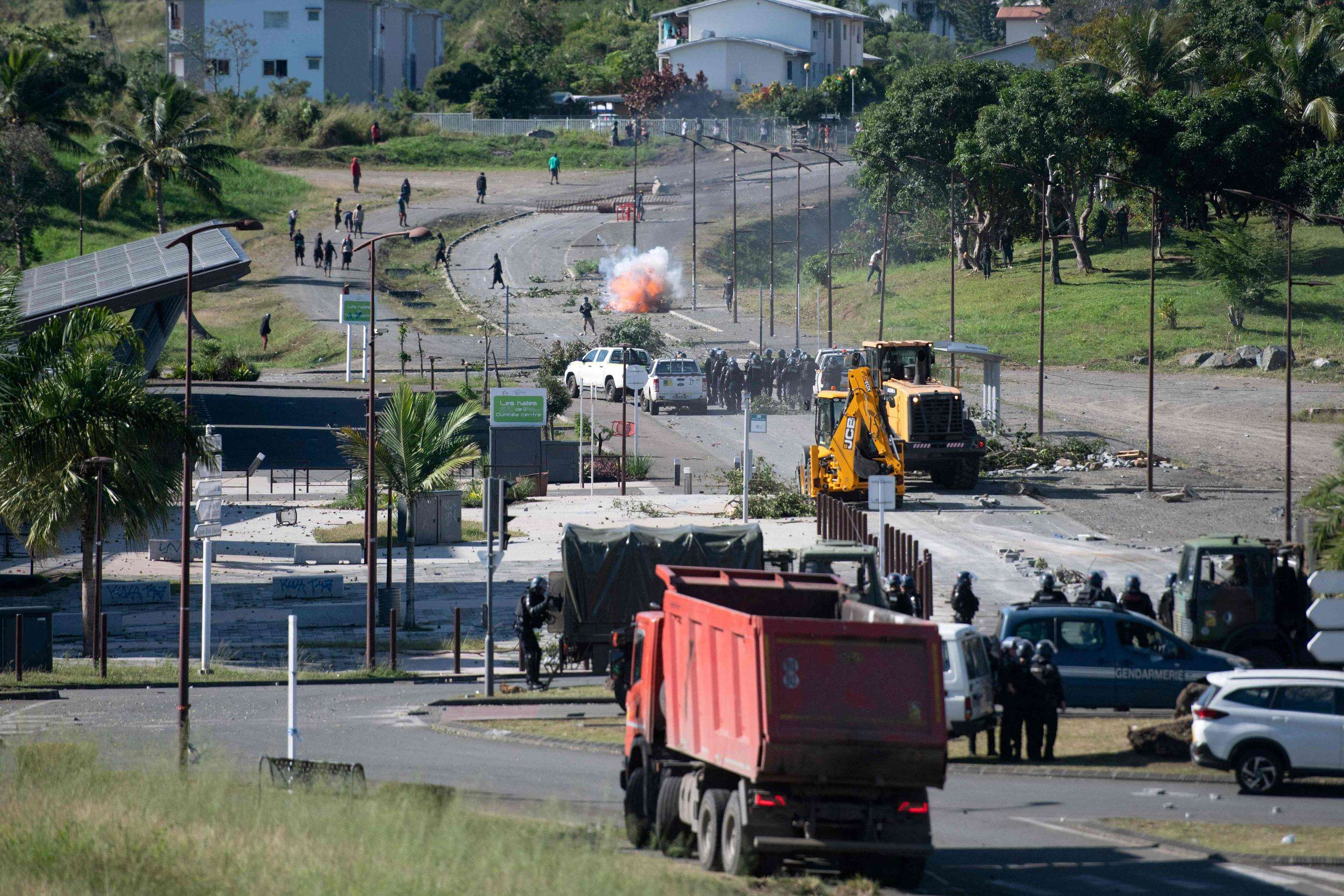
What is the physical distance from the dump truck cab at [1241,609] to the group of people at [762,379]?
107ft

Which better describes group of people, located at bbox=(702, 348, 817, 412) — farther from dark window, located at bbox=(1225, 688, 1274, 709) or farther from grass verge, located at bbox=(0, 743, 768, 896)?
grass verge, located at bbox=(0, 743, 768, 896)

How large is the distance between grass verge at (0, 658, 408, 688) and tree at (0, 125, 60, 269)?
190 feet

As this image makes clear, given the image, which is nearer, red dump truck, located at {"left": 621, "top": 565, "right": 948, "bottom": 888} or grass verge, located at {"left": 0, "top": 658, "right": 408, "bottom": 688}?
red dump truck, located at {"left": 621, "top": 565, "right": 948, "bottom": 888}

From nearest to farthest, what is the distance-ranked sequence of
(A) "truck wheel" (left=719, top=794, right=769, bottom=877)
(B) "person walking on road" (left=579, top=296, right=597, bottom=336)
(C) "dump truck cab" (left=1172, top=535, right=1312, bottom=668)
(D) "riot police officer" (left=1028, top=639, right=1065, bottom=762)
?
1. (A) "truck wheel" (left=719, top=794, right=769, bottom=877)
2. (D) "riot police officer" (left=1028, top=639, right=1065, bottom=762)
3. (C) "dump truck cab" (left=1172, top=535, right=1312, bottom=668)
4. (B) "person walking on road" (left=579, top=296, right=597, bottom=336)

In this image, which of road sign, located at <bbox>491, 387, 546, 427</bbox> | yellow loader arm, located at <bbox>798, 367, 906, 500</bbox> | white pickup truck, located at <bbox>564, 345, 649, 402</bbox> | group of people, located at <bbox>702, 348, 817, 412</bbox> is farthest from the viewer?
group of people, located at <bbox>702, 348, 817, 412</bbox>

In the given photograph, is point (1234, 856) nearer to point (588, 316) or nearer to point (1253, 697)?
point (1253, 697)

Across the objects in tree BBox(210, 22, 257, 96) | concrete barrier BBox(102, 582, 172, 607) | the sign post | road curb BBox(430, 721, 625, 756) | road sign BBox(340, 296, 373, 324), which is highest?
A: tree BBox(210, 22, 257, 96)

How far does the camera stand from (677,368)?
5438 centimetres

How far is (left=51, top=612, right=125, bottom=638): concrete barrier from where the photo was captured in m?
28.3

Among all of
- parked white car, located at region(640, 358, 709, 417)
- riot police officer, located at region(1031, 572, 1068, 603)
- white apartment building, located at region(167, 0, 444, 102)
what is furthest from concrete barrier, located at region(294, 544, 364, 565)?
white apartment building, located at region(167, 0, 444, 102)

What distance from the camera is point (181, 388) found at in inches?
2098

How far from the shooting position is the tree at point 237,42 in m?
117

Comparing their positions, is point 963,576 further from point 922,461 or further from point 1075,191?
point 1075,191

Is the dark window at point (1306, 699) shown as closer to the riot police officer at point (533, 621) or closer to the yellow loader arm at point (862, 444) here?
the riot police officer at point (533, 621)
